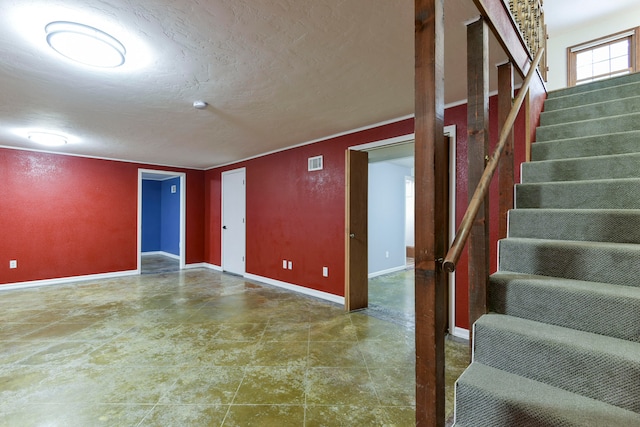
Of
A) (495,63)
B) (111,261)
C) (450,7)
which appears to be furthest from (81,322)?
(495,63)

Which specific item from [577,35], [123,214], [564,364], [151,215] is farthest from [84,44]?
[151,215]

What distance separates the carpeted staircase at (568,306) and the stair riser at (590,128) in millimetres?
15

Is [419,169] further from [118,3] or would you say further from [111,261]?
[111,261]

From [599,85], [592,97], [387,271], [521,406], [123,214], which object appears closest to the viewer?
[521,406]

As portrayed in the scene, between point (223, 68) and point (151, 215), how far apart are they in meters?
7.70

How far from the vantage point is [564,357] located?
1185 millimetres

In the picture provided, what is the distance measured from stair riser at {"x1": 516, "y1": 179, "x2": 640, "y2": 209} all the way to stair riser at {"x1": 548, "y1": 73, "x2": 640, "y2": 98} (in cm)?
177

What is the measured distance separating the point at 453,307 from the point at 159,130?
4.08 m

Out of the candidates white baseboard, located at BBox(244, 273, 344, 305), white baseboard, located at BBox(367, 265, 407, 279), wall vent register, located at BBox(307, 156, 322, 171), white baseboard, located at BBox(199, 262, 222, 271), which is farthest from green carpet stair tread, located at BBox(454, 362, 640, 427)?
white baseboard, located at BBox(199, 262, 222, 271)

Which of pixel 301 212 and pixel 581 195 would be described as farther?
pixel 301 212

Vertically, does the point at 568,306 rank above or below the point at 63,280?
above

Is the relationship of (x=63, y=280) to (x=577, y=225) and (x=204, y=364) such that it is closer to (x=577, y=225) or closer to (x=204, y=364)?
(x=204, y=364)

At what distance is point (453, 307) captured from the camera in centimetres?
288

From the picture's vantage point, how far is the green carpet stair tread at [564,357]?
42.3 inches
